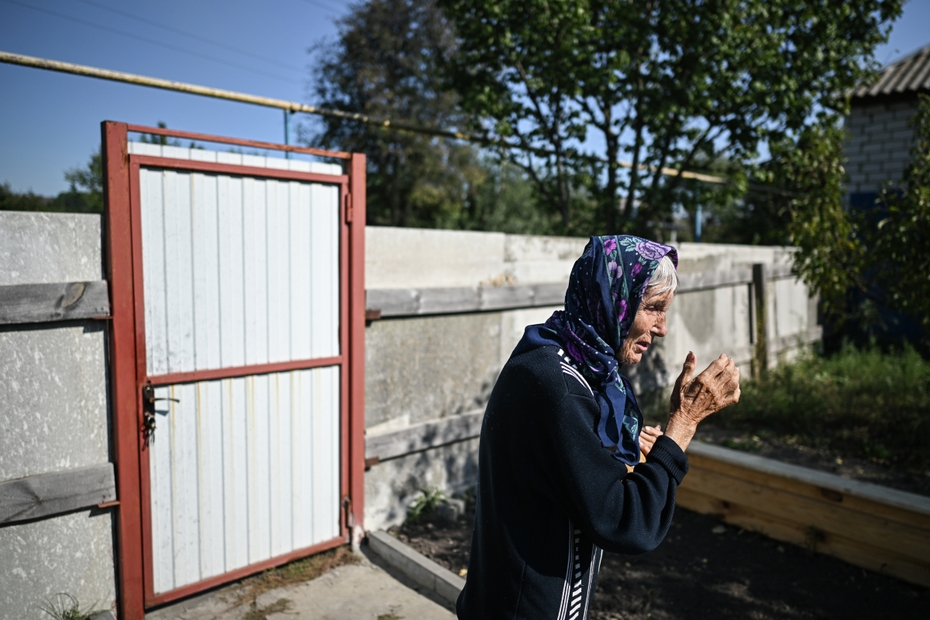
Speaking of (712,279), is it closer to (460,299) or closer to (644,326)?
(460,299)

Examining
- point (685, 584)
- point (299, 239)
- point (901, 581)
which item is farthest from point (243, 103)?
point (901, 581)

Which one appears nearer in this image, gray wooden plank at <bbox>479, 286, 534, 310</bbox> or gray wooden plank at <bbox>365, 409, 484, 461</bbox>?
gray wooden plank at <bbox>365, 409, 484, 461</bbox>

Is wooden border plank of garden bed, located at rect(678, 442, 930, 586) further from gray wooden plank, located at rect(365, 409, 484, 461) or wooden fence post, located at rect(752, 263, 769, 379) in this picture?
wooden fence post, located at rect(752, 263, 769, 379)

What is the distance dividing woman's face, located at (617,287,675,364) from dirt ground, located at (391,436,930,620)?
95.3 inches

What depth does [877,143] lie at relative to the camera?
36.4 feet

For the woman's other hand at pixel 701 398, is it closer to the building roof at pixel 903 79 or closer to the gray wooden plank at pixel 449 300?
the gray wooden plank at pixel 449 300

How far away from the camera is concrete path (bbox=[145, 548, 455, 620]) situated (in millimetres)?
3777

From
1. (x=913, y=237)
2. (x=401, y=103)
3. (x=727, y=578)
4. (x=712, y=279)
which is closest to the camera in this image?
(x=727, y=578)

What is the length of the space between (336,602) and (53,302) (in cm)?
232

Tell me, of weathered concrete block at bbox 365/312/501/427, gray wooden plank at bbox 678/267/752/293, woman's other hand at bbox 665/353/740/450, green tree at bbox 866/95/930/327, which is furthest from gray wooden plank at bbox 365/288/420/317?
green tree at bbox 866/95/930/327

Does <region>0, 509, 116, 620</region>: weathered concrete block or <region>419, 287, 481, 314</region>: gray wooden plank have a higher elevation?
<region>419, 287, 481, 314</region>: gray wooden plank

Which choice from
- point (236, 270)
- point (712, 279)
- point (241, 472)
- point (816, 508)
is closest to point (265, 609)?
point (241, 472)

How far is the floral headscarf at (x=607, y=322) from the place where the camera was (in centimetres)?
184

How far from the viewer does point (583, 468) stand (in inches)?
66.2
